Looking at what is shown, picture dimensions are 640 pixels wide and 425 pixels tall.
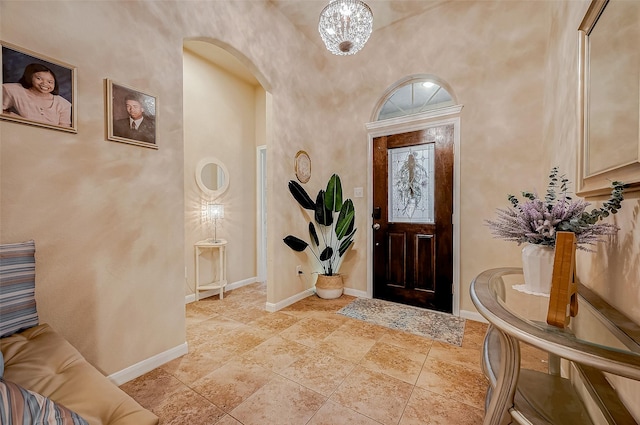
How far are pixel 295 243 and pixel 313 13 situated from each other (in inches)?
107

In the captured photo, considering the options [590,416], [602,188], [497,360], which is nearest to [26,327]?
[497,360]

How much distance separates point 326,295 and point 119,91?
2913 mm

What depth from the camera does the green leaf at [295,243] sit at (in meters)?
3.11

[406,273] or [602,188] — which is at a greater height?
[602,188]

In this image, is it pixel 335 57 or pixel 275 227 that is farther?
pixel 335 57

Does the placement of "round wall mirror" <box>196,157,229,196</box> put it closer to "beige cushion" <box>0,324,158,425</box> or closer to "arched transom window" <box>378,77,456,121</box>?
"arched transom window" <box>378,77,456,121</box>

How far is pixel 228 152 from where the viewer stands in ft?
12.6

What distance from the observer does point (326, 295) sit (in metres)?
3.41

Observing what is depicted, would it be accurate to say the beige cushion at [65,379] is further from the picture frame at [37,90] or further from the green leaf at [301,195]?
the green leaf at [301,195]

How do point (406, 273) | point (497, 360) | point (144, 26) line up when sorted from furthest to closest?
point (406, 273) → point (144, 26) → point (497, 360)

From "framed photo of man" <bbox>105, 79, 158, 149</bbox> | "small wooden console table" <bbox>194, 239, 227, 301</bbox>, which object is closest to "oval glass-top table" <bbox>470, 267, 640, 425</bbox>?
"framed photo of man" <bbox>105, 79, 158, 149</bbox>

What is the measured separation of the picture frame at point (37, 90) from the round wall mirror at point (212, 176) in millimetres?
1914

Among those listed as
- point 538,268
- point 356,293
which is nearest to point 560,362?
point 538,268

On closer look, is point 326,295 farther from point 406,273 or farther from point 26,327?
point 26,327
